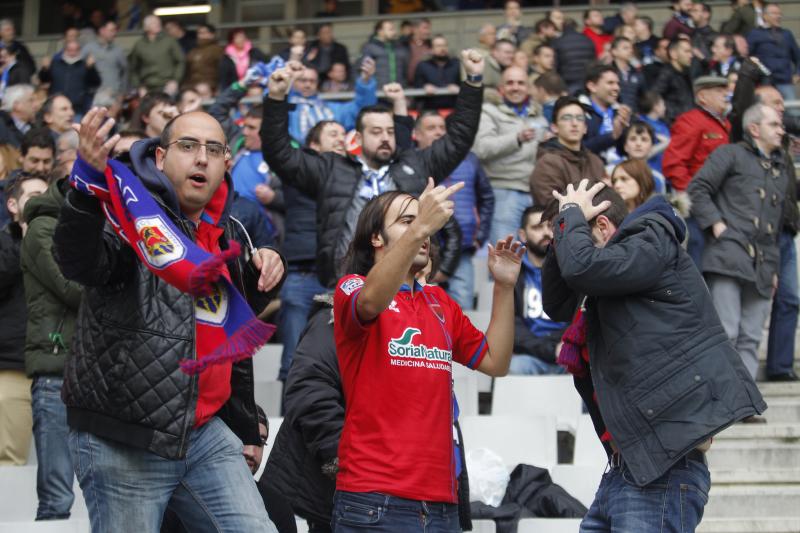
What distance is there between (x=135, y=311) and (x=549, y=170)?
4625mm

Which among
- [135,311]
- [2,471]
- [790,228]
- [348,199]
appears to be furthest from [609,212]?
[790,228]

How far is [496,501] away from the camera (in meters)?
5.60

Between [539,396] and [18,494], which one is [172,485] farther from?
[539,396]

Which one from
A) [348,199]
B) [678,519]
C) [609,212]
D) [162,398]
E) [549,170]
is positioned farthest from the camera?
[549,170]

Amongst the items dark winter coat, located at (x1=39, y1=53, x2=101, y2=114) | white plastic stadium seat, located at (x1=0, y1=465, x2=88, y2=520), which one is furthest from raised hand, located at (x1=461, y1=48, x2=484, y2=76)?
dark winter coat, located at (x1=39, y1=53, x2=101, y2=114)

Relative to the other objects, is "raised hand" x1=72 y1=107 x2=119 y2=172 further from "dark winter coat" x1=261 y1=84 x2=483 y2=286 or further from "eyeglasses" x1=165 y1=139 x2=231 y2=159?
"dark winter coat" x1=261 y1=84 x2=483 y2=286

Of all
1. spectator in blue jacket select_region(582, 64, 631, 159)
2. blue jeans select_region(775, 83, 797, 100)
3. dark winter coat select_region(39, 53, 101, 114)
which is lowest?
dark winter coat select_region(39, 53, 101, 114)

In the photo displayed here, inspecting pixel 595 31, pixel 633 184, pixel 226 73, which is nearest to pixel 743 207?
pixel 633 184

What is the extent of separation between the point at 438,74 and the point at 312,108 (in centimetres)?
379

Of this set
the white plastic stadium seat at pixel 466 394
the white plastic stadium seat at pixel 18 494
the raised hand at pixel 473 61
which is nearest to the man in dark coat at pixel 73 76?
the raised hand at pixel 473 61

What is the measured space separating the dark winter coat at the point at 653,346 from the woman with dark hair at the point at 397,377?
0.39m

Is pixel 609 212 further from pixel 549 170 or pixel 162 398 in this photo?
pixel 549 170

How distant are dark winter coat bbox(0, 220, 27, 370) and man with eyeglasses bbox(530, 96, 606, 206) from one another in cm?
328

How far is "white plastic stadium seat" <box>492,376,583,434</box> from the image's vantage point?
276 inches
